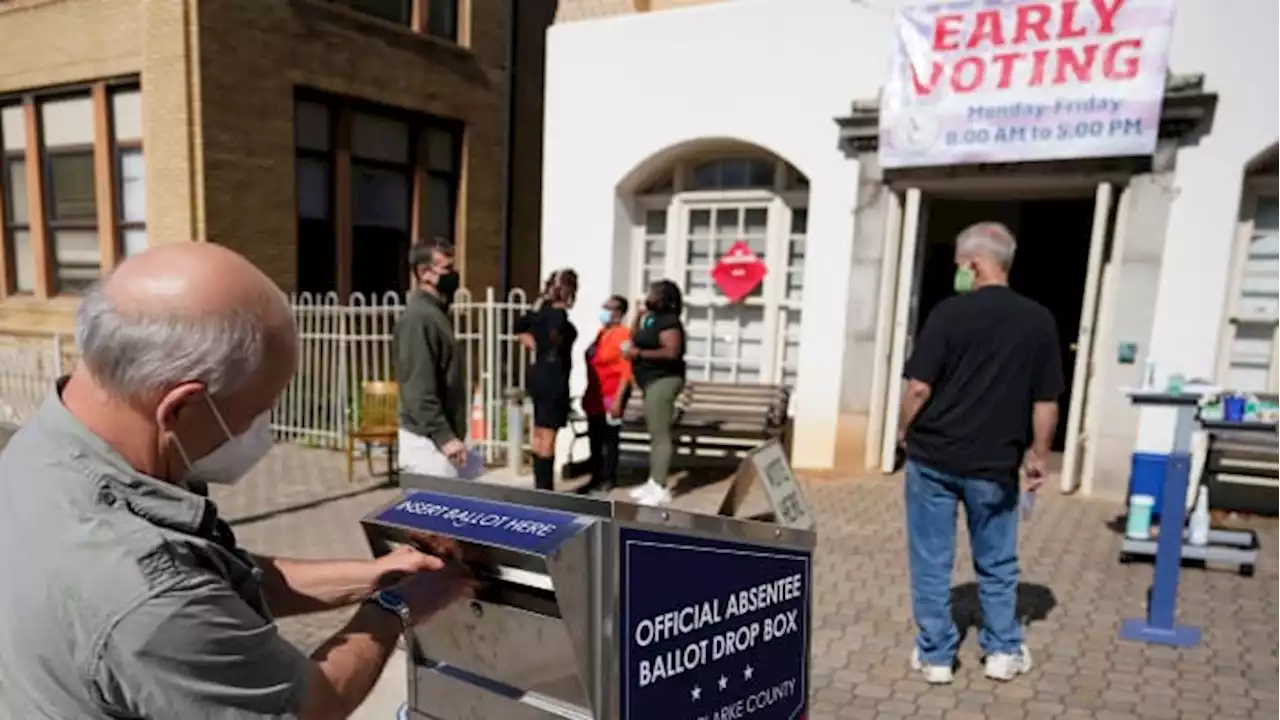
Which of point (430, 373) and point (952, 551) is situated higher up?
point (430, 373)

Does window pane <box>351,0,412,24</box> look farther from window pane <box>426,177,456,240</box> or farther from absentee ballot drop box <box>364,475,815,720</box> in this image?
absentee ballot drop box <box>364,475,815,720</box>

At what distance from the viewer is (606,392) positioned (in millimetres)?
6574

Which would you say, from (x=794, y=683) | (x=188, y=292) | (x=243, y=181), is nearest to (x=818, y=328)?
(x=794, y=683)

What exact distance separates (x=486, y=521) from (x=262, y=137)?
979 centimetres

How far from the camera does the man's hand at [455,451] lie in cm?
402

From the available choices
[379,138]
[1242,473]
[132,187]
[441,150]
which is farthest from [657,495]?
[132,187]

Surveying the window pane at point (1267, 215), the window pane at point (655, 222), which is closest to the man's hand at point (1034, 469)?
the window pane at point (1267, 215)

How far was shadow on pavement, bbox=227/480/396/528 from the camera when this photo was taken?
5.94m

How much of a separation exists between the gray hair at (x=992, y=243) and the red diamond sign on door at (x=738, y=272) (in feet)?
14.1

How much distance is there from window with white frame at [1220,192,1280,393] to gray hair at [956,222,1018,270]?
3918 millimetres

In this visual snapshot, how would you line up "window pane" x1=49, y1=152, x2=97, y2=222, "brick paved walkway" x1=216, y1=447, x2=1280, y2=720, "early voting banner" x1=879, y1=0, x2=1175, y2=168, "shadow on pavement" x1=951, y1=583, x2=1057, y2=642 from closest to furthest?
"brick paved walkway" x1=216, y1=447, x2=1280, y2=720
"shadow on pavement" x1=951, y1=583, x2=1057, y2=642
"early voting banner" x1=879, y1=0, x2=1175, y2=168
"window pane" x1=49, y1=152, x2=97, y2=222

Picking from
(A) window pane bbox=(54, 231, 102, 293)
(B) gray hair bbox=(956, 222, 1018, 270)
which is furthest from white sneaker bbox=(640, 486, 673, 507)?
(A) window pane bbox=(54, 231, 102, 293)

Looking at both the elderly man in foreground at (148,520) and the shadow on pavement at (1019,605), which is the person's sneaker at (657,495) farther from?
the elderly man in foreground at (148,520)

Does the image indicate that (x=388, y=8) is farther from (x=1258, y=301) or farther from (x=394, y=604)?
(x=394, y=604)
